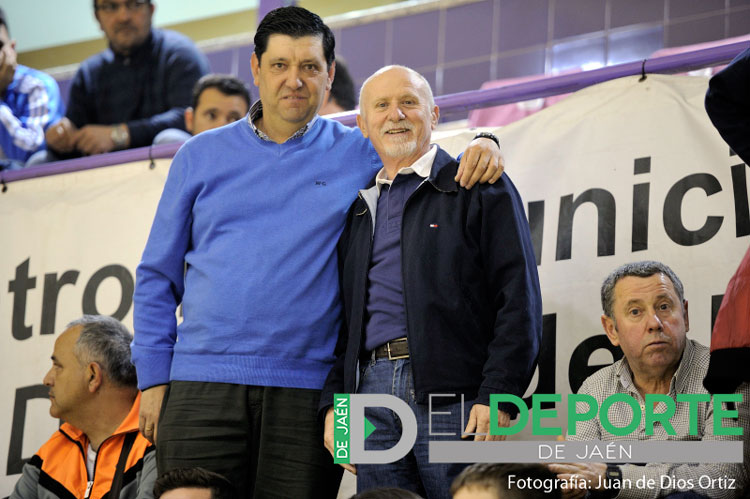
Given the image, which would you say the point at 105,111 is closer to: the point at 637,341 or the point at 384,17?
the point at 384,17

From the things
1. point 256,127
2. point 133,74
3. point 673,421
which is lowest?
point 673,421

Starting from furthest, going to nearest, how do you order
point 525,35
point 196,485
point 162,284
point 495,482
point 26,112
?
point 525,35
point 26,112
point 162,284
point 196,485
point 495,482

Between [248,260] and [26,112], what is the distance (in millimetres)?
2527

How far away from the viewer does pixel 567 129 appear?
3076mm

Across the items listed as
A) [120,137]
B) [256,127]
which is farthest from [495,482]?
[120,137]

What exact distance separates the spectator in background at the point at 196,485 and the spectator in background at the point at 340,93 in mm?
2048

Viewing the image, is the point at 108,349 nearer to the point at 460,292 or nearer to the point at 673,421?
the point at 460,292

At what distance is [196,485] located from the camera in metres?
2.20

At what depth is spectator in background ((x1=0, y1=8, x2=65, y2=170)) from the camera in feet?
14.4

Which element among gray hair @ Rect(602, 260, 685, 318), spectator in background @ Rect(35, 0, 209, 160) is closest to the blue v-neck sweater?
gray hair @ Rect(602, 260, 685, 318)

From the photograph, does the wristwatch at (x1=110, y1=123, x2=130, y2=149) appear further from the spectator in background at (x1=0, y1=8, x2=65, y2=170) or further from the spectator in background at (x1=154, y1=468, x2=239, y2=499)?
the spectator in background at (x1=154, y1=468, x2=239, y2=499)

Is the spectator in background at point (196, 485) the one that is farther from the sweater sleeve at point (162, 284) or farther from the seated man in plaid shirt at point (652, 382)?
the seated man in plaid shirt at point (652, 382)

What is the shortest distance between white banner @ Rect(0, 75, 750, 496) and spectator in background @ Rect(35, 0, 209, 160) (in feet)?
2.55

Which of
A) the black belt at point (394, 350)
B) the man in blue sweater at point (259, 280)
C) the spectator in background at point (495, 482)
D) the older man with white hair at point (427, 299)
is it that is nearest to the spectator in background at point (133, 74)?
the man in blue sweater at point (259, 280)
